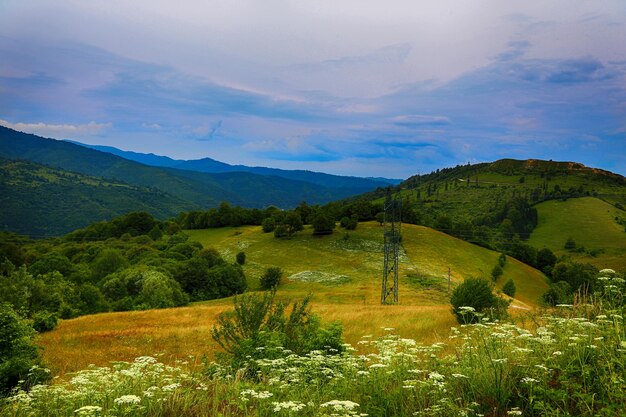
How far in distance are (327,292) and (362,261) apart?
26.5m

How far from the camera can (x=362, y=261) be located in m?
93.3

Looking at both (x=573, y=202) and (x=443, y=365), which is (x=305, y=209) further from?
(x=573, y=202)

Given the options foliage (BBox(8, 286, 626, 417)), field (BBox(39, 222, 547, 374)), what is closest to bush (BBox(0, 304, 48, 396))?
foliage (BBox(8, 286, 626, 417))

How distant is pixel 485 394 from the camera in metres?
6.85

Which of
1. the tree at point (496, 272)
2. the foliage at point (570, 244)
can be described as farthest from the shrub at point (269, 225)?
the foliage at point (570, 244)

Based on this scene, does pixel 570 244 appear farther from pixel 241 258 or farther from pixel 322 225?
pixel 241 258

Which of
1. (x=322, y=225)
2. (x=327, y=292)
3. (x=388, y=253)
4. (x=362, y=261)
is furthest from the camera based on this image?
(x=322, y=225)

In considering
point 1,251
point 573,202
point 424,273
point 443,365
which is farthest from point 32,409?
point 573,202

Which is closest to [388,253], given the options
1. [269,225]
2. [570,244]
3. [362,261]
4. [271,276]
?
[271,276]

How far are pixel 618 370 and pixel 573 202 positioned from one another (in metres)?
222

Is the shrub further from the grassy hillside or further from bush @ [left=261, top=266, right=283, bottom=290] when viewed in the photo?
the grassy hillside

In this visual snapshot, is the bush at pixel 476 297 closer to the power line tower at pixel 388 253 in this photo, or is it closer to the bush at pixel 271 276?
the power line tower at pixel 388 253

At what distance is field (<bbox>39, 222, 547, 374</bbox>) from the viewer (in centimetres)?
2274

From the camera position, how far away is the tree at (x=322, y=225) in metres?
110
